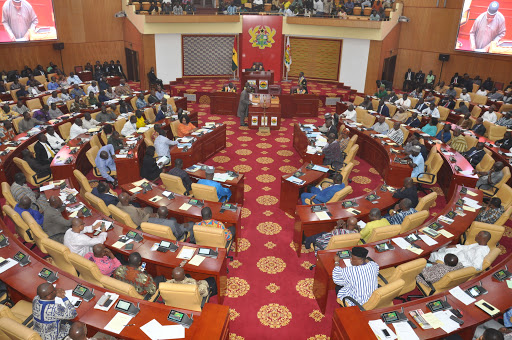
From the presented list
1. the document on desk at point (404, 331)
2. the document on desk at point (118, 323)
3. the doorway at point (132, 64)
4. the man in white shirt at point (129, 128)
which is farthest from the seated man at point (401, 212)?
the doorway at point (132, 64)

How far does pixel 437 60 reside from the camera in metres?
19.9

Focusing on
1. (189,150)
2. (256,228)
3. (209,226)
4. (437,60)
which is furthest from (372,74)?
(209,226)

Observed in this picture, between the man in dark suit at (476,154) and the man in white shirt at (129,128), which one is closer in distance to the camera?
the man in dark suit at (476,154)

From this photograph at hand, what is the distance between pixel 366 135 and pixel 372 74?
881 cm

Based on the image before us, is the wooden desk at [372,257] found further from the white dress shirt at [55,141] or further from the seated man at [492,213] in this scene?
the white dress shirt at [55,141]

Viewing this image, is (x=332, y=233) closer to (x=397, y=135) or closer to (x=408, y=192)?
(x=408, y=192)

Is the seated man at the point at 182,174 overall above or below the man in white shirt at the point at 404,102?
below

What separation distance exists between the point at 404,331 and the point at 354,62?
1710 cm

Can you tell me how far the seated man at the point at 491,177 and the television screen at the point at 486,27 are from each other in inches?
445

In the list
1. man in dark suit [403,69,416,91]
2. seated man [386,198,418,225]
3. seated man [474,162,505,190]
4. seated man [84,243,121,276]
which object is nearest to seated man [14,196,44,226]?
seated man [84,243,121,276]

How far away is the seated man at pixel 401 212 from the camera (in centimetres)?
680

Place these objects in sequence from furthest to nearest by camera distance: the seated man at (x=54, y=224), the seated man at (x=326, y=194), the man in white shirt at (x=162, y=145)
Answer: the man in white shirt at (x=162, y=145), the seated man at (x=326, y=194), the seated man at (x=54, y=224)

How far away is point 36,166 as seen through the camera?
909 centimetres

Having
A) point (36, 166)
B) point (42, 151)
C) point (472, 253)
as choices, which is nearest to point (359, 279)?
point (472, 253)
